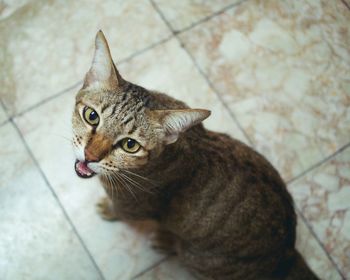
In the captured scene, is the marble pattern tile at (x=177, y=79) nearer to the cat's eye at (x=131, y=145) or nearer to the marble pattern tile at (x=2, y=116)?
the marble pattern tile at (x=2, y=116)

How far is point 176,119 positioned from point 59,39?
115 centimetres

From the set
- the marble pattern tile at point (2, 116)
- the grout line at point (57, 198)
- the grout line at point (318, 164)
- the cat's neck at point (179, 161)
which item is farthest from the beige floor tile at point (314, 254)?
the marble pattern tile at point (2, 116)

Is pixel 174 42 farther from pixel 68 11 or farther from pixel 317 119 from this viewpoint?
pixel 317 119

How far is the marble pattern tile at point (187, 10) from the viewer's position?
2.20 metres

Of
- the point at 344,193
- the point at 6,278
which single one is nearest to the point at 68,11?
the point at 6,278

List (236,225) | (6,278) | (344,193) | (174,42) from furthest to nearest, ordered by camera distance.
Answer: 1. (174,42)
2. (344,193)
3. (6,278)
4. (236,225)

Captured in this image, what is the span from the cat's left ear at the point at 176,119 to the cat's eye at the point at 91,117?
7.5 inches

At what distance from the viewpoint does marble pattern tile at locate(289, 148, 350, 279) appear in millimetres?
1962

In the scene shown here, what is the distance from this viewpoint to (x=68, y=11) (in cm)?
218

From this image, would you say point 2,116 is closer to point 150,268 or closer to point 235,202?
point 150,268

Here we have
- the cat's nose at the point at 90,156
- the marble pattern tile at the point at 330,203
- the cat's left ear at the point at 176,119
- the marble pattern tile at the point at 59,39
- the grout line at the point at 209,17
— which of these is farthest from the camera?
the grout line at the point at 209,17

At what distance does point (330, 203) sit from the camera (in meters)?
2.01

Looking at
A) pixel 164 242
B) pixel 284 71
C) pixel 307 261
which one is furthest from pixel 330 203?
pixel 164 242

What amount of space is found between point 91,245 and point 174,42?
3.63ft
